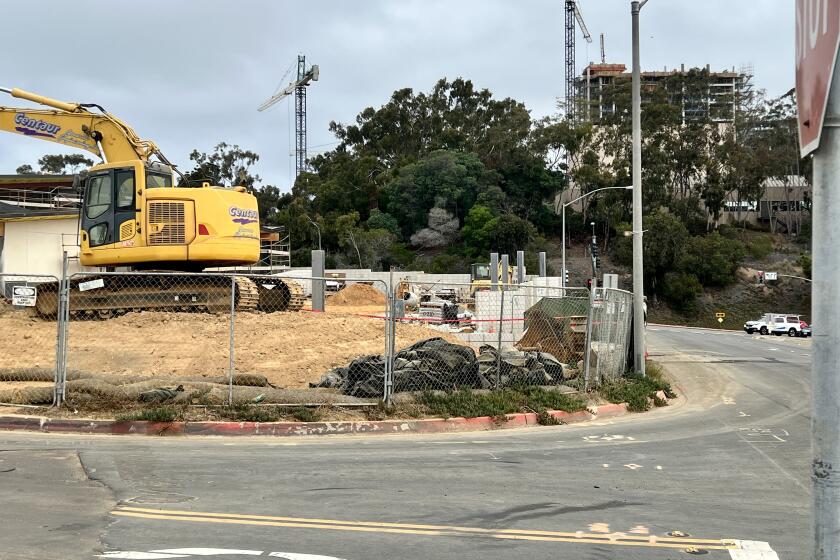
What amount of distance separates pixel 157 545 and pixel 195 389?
21.9ft

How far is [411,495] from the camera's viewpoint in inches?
306

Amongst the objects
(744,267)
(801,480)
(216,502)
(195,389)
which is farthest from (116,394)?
(744,267)

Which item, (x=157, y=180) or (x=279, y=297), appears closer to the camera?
Answer: (x=157, y=180)

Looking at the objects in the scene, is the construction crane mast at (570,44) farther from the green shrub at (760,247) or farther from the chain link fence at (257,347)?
the chain link fence at (257,347)

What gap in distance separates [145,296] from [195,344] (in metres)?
3.96

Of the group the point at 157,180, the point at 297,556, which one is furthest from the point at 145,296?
the point at 297,556

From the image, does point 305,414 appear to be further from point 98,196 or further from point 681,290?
point 681,290

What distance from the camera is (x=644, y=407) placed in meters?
15.5

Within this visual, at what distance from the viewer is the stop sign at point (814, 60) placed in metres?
2.21

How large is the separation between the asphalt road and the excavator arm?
13011 mm

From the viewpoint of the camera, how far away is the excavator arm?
21.4m

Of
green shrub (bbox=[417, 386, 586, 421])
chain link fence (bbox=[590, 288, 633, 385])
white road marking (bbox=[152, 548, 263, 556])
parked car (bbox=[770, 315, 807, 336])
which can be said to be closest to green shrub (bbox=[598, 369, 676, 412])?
chain link fence (bbox=[590, 288, 633, 385])

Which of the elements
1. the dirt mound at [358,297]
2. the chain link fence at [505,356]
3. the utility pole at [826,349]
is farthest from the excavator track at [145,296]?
the dirt mound at [358,297]

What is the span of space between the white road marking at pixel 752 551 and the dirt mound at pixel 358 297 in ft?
128
